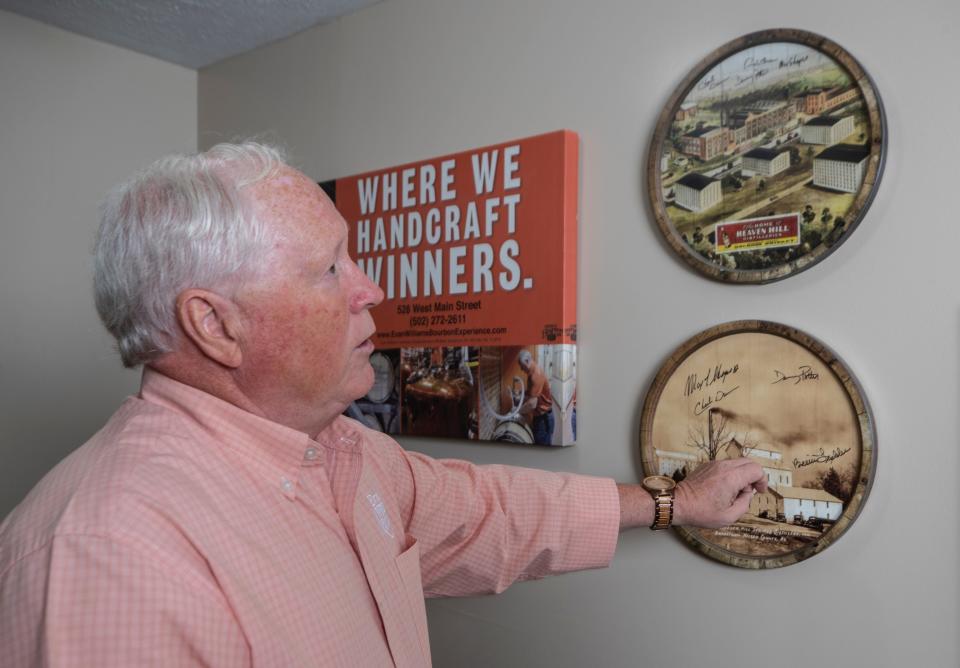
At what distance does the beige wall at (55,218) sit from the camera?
7.71 feet

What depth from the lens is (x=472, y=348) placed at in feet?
6.22

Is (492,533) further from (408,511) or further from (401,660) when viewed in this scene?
(401,660)

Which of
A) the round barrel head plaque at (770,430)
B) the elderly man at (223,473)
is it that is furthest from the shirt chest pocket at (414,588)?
the round barrel head plaque at (770,430)

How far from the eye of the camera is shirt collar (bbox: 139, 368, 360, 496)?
0.94 meters

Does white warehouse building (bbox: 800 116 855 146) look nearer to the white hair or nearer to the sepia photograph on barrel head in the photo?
the sepia photograph on barrel head

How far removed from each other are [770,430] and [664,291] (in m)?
0.35

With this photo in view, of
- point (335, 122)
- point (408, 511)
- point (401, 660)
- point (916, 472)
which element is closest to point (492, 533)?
point (408, 511)

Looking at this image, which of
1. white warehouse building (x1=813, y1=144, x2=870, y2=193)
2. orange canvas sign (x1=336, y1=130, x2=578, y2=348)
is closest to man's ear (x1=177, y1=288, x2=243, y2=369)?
orange canvas sign (x1=336, y1=130, x2=578, y2=348)

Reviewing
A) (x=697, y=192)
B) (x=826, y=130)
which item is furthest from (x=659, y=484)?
(x=826, y=130)

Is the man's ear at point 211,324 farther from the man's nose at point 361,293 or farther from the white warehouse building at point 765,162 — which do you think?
the white warehouse building at point 765,162

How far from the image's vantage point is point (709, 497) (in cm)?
132

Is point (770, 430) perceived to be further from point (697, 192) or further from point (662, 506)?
point (697, 192)

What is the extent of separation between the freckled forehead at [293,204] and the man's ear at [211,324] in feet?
0.38

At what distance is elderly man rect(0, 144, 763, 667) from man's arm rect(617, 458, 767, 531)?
41cm
